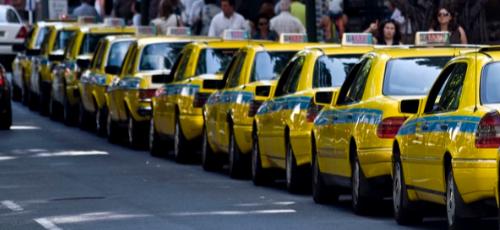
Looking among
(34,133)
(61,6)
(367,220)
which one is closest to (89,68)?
(34,133)

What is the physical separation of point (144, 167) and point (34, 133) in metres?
7.91

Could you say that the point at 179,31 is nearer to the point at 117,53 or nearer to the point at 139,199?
the point at 117,53

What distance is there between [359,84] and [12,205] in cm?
352

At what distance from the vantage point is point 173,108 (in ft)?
78.7

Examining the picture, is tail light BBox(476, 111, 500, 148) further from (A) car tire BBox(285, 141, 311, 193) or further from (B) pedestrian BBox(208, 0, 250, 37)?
(B) pedestrian BBox(208, 0, 250, 37)

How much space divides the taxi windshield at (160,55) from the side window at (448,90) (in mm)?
12569

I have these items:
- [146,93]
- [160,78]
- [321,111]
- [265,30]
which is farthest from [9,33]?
[321,111]

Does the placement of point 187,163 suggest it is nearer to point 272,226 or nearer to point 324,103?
point 324,103

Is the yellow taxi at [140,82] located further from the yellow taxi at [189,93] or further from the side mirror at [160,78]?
the yellow taxi at [189,93]

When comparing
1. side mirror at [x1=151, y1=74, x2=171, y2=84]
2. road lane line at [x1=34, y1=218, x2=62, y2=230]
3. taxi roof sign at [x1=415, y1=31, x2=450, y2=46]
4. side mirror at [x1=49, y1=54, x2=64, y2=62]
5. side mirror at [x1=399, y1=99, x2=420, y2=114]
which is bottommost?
side mirror at [x1=49, y1=54, x2=64, y2=62]

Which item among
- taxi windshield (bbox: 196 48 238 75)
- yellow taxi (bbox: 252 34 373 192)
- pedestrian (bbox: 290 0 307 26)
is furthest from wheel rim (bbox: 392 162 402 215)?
pedestrian (bbox: 290 0 307 26)

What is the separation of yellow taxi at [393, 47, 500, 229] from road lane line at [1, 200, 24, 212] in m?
3.80

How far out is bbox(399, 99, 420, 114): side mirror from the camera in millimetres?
14500

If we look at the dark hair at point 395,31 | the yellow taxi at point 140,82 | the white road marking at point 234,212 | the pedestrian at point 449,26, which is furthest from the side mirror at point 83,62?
the white road marking at point 234,212
